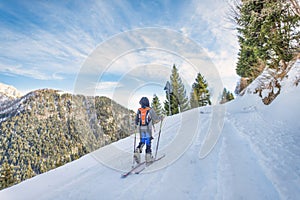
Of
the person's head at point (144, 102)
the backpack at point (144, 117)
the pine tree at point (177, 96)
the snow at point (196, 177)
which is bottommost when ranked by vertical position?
the snow at point (196, 177)

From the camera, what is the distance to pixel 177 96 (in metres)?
43.4

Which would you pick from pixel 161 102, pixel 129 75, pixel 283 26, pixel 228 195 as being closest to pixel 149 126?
pixel 228 195

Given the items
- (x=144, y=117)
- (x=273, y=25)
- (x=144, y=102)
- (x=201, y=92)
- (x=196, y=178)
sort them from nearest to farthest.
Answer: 1. (x=196, y=178)
2. (x=144, y=117)
3. (x=144, y=102)
4. (x=273, y=25)
5. (x=201, y=92)

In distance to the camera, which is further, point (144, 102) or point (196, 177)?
point (144, 102)

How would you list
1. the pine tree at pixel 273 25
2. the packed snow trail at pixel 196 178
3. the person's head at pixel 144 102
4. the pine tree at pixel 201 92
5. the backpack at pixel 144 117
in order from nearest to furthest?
the packed snow trail at pixel 196 178
the backpack at pixel 144 117
the person's head at pixel 144 102
the pine tree at pixel 273 25
the pine tree at pixel 201 92

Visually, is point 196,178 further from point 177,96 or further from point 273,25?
point 177,96

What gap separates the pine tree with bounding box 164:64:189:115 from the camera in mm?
41884

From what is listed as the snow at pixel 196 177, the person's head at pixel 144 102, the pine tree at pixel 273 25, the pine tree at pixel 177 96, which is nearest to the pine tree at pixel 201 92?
the pine tree at pixel 177 96

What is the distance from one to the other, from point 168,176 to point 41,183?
12.8 feet

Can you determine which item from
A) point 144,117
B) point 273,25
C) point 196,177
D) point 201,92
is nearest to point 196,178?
point 196,177

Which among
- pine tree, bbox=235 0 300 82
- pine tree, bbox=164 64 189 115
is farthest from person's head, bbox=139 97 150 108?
pine tree, bbox=164 64 189 115

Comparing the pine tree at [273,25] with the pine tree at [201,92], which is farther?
the pine tree at [201,92]

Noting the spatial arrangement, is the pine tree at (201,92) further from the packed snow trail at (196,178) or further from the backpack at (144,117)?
the backpack at (144,117)

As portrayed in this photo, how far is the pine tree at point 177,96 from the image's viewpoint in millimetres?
41884
